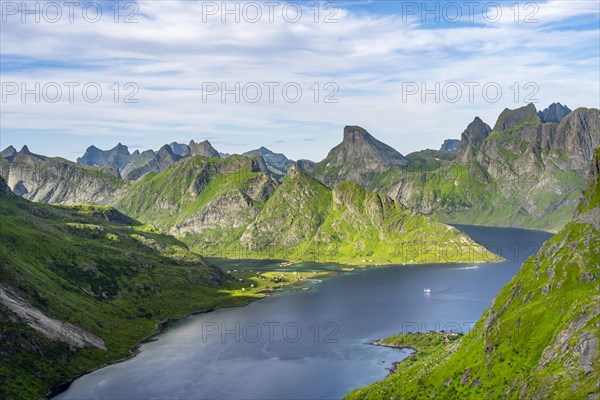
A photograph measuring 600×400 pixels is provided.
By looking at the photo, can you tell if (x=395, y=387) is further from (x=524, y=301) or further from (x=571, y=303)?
(x=571, y=303)

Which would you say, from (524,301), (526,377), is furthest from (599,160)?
(526,377)

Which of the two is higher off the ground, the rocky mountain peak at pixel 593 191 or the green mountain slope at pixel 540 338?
the rocky mountain peak at pixel 593 191

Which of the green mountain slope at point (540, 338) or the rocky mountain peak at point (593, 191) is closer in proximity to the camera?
the green mountain slope at point (540, 338)

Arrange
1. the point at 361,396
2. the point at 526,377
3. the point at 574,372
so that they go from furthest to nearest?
the point at 361,396
the point at 526,377
the point at 574,372

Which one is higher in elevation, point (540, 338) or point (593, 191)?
point (593, 191)

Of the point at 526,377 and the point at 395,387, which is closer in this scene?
the point at 526,377

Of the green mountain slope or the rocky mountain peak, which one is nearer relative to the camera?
the green mountain slope

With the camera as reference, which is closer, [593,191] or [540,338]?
[540,338]

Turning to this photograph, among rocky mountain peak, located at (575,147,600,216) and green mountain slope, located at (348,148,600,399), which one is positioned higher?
rocky mountain peak, located at (575,147,600,216)
